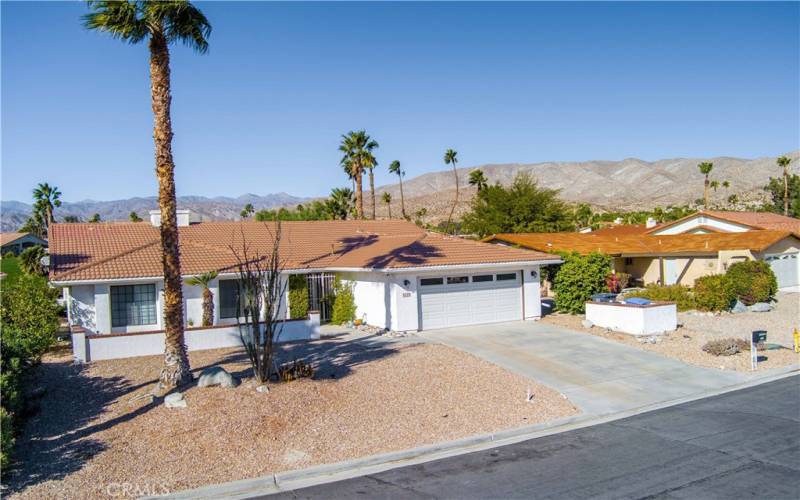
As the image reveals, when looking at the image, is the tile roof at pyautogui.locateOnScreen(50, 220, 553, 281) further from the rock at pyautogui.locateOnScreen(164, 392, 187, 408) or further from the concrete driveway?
the rock at pyautogui.locateOnScreen(164, 392, 187, 408)

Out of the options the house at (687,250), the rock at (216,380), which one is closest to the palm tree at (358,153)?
the house at (687,250)

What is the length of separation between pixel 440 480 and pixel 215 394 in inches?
219

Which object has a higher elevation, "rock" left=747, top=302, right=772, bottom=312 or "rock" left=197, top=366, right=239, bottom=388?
"rock" left=197, top=366, right=239, bottom=388

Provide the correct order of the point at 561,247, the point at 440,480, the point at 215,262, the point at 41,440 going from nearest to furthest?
the point at 440,480 < the point at 41,440 < the point at 215,262 < the point at 561,247

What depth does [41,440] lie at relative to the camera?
10758mm

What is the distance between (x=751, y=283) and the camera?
26.8 metres

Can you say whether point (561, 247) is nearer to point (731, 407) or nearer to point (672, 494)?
point (731, 407)

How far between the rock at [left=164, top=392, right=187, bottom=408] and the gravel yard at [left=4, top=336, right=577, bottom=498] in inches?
5.7

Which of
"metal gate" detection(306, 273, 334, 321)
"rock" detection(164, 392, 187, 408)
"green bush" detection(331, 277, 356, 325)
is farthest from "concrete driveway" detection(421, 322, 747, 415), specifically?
"rock" detection(164, 392, 187, 408)

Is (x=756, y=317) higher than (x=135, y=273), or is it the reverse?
(x=135, y=273)

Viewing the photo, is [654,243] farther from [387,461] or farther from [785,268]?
[387,461]

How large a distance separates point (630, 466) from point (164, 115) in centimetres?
1189

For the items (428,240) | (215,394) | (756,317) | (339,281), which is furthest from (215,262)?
(756,317)

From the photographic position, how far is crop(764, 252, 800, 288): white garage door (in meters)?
33.2
